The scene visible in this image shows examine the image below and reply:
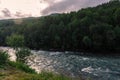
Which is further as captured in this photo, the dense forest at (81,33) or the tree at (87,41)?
the tree at (87,41)

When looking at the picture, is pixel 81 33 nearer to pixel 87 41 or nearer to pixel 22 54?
pixel 87 41

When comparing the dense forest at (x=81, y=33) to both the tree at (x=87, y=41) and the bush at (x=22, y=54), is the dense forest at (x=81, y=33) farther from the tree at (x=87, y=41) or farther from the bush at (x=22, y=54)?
the bush at (x=22, y=54)

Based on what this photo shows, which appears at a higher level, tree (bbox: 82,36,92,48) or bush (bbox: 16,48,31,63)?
bush (bbox: 16,48,31,63)

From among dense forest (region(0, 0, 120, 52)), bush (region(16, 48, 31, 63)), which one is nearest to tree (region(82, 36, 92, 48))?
dense forest (region(0, 0, 120, 52))

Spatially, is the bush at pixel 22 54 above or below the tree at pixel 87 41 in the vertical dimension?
above

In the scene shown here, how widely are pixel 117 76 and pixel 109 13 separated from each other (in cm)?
7136

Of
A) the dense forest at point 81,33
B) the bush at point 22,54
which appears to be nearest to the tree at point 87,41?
the dense forest at point 81,33

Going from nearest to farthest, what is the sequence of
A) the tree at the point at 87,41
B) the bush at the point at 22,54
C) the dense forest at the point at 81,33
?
the bush at the point at 22,54 → the dense forest at the point at 81,33 → the tree at the point at 87,41

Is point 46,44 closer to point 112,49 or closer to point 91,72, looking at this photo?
point 112,49

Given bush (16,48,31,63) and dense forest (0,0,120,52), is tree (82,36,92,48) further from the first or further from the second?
bush (16,48,31,63)

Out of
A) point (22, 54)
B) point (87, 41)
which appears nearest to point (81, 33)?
point (87, 41)

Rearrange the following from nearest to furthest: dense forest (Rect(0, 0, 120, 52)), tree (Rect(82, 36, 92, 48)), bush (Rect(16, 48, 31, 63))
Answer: bush (Rect(16, 48, 31, 63))
dense forest (Rect(0, 0, 120, 52))
tree (Rect(82, 36, 92, 48))

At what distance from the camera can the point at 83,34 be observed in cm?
10100

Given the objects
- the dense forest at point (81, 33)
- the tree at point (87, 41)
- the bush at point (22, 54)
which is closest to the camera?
the bush at point (22, 54)
